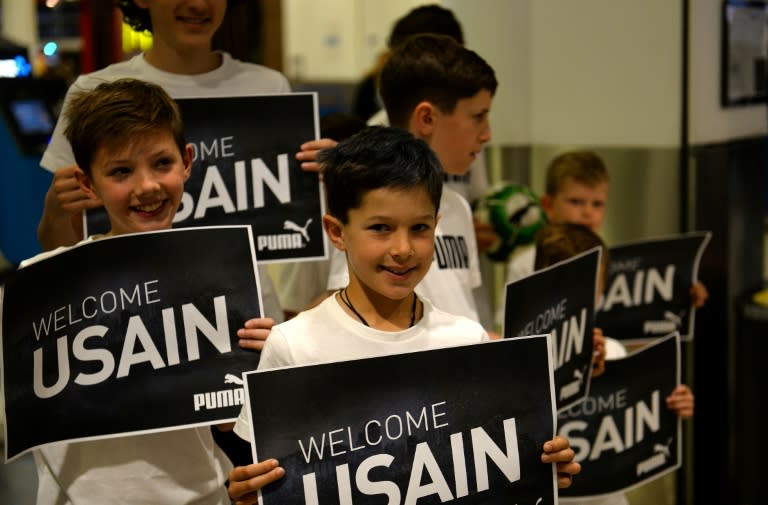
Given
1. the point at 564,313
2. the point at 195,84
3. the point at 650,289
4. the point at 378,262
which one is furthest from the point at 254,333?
the point at 650,289

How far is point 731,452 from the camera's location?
4391 millimetres

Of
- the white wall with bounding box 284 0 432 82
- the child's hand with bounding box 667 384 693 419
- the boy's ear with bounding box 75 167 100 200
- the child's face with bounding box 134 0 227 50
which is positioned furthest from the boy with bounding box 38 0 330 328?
the white wall with bounding box 284 0 432 82

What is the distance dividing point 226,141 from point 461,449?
94cm

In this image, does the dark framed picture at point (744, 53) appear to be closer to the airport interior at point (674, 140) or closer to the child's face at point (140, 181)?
the airport interior at point (674, 140)

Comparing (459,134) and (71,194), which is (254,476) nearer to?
(71,194)

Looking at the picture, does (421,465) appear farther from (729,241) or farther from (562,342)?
(729,241)

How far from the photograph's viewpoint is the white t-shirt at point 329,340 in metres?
1.95

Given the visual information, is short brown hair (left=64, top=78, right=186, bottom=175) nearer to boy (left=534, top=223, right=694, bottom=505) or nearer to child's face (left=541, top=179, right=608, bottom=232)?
boy (left=534, top=223, right=694, bottom=505)

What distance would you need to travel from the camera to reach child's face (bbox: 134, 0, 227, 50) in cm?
246

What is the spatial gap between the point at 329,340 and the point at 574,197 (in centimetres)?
200

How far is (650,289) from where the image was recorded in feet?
11.6

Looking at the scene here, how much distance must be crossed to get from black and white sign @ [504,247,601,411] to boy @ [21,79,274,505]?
0.58 m

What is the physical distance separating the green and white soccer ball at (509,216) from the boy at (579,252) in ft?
1.36

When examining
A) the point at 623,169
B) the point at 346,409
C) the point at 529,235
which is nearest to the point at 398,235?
the point at 346,409
